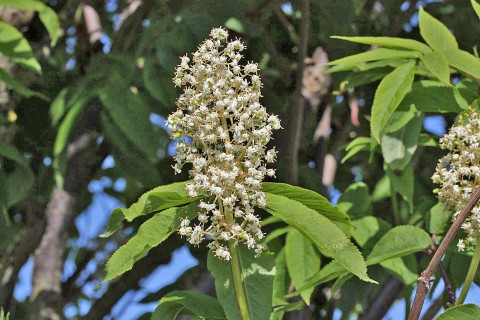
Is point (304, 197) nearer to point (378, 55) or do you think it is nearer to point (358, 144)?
point (378, 55)

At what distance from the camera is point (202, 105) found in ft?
3.85

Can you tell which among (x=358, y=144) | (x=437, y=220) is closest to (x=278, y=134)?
(x=358, y=144)

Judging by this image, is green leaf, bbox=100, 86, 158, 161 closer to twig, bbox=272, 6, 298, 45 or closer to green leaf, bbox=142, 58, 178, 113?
→ green leaf, bbox=142, 58, 178, 113

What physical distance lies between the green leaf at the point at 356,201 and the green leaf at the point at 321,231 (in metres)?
0.71

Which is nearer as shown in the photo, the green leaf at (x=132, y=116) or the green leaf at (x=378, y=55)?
the green leaf at (x=378, y=55)

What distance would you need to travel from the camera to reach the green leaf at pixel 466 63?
4.96 ft

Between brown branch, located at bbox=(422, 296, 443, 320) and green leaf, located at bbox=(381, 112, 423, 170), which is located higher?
green leaf, located at bbox=(381, 112, 423, 170)

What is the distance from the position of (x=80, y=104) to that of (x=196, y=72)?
941 millimetres

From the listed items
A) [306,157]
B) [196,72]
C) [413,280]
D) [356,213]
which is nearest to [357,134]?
[306,157]

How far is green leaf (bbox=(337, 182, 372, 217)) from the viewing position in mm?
1874

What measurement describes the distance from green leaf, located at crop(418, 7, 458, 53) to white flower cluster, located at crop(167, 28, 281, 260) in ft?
1.69

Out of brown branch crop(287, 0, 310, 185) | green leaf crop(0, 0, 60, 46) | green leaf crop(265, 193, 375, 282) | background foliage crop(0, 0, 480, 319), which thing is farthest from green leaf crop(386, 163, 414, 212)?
green leaf crop(0, 0, 60, 46)

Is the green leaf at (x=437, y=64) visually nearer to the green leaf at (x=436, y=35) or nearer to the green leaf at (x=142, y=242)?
the green leaf at (x=436, y=35)

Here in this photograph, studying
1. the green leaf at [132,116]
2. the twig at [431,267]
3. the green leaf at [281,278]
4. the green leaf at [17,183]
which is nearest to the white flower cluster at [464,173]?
the twig at [431,267]
